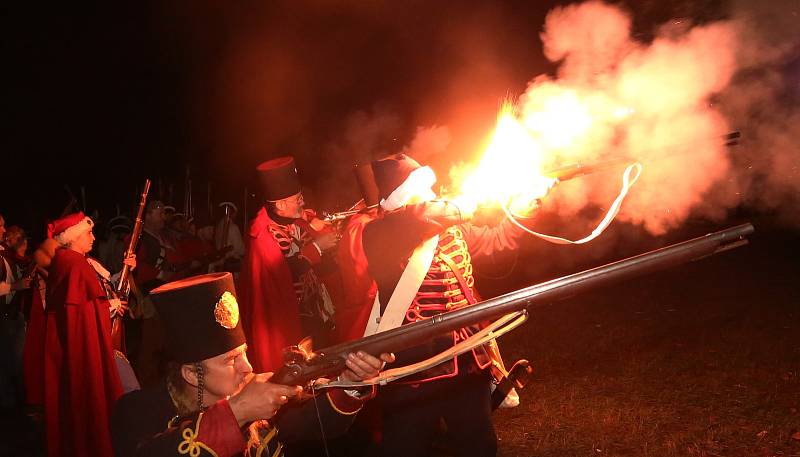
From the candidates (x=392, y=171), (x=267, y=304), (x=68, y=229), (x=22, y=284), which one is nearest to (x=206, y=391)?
(x=392, y=171)

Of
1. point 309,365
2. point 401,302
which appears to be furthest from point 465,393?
point 309,365

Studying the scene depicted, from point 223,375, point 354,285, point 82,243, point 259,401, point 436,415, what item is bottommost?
point 436,415

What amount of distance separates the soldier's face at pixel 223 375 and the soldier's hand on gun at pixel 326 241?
3.01m

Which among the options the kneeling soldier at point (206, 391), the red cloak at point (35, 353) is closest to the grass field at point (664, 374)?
the kneeling soldier at point (206, 391)

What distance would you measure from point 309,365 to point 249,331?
288 centimetres

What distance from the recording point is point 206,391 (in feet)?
7.70

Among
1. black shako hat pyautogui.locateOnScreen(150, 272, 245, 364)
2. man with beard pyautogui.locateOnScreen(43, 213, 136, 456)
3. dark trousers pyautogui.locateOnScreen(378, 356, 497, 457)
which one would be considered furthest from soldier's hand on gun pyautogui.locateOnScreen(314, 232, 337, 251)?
black shako hat pyautogui.locateOnScreen(150, 272, 245, 364)

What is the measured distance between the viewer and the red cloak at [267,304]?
4.72m

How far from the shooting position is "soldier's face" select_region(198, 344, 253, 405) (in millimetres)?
2326

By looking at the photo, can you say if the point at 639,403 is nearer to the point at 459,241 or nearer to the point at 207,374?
the point at 459,241

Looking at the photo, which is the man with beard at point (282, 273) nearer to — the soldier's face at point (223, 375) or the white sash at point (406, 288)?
the white sash at point (406, 288)

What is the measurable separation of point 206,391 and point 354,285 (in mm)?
1712

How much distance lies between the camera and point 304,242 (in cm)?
546

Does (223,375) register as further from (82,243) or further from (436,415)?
(82,243)
